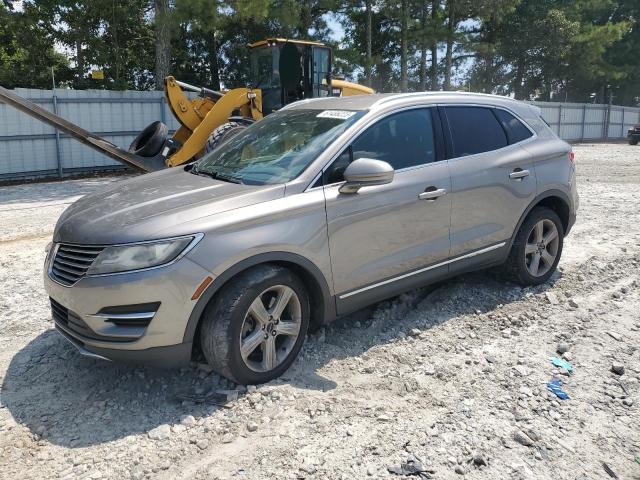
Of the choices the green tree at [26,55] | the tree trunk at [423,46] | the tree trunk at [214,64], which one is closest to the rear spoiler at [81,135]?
the green tree at [26,55]

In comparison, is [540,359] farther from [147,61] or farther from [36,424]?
[147,61]

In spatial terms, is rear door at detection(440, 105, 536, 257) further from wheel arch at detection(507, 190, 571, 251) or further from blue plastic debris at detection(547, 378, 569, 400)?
blue plastic debris at detection(547, 378, 569, 400)

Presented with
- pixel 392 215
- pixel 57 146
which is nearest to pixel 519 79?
pixel 57 146

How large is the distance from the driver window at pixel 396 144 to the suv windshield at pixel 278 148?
16 cm

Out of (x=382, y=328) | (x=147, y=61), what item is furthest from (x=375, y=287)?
(x=147, y=61)

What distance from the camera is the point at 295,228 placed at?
11.5ft

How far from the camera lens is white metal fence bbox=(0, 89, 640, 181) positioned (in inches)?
570

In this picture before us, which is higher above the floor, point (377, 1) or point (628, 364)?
point (377, 1)

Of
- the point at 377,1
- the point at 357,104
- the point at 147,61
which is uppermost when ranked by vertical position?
the point at 377,1

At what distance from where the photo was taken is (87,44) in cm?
2286

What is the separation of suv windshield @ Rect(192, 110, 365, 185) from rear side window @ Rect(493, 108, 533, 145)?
1.63 m

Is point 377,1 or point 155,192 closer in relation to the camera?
point 155,192

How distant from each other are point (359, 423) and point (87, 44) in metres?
23.8

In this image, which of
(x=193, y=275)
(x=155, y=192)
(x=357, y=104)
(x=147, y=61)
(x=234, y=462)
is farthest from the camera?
(x=147, y=61)
